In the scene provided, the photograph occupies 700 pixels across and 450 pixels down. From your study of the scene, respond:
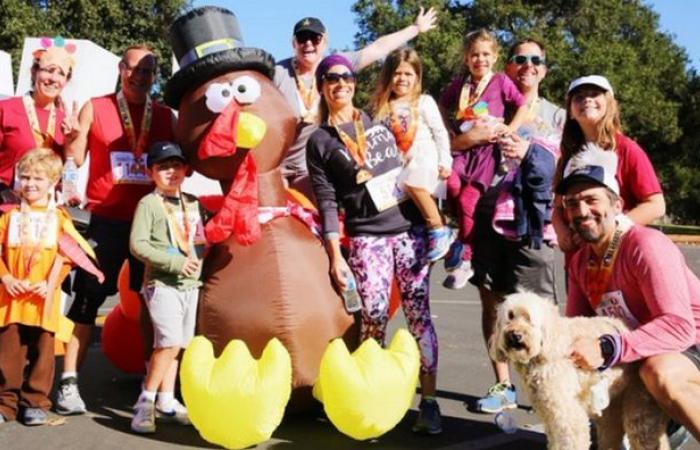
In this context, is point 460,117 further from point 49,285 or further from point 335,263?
point 49,285

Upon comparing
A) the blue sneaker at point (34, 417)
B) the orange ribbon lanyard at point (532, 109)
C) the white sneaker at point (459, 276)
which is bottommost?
the blue sneaker at point (34, 417)

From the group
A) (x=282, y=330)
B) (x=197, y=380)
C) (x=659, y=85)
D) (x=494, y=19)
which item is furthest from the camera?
(x=659, y=85)

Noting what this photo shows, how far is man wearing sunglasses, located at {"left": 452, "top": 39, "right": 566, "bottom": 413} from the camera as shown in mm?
5102

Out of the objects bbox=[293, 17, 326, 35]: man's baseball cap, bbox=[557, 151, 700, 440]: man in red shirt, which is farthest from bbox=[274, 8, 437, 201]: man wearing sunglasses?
bbox=[557, 151, 700, 440]: man in red shirt

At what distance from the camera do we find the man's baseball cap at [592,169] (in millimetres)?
3867

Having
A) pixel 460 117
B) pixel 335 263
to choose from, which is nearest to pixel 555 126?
pixel 460 117

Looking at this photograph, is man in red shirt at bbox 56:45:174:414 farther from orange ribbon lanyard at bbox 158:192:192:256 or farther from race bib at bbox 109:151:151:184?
orange ribbon lanyard at bbox 158:192:192:256

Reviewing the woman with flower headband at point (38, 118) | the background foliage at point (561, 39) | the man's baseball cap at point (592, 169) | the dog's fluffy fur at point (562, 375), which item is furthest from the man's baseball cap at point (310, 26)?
the background foliage at point (561, 39)

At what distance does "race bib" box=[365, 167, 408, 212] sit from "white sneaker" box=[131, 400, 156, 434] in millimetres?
1706

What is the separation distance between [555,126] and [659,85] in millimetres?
31088

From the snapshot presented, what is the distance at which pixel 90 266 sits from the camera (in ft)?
16.1

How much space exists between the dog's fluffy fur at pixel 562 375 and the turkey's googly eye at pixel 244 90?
6.41 feet

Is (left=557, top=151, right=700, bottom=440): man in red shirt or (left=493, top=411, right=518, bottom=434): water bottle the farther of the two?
(left=493, top=411, right=518, bottom=434): water bottle

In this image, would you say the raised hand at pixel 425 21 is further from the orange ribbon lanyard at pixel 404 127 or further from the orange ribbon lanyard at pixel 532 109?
the orange ribbon lanyard at pixel 404 127
